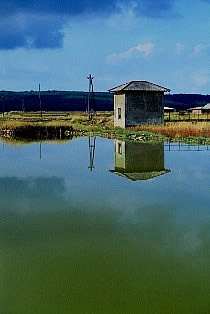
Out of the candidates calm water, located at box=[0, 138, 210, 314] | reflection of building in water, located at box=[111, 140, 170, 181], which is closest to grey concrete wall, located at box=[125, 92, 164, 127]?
reflection of building in water, located at box=[111, 140, 170, 181]

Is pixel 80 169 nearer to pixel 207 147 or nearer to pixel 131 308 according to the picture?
pixel 207 147

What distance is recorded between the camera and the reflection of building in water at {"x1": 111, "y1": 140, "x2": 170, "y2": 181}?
1650 centimetres

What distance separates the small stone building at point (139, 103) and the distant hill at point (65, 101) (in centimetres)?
7397

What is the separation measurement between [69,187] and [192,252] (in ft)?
20.5

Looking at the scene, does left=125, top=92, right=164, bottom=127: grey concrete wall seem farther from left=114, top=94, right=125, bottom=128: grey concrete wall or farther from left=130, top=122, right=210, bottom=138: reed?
left=130, top=122, right=210, bottom=138: reed

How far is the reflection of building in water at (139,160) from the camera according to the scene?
1650 cm

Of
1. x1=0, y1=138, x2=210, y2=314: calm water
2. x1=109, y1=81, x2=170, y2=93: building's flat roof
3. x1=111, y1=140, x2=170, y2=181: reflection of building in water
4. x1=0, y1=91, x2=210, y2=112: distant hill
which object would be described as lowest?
x1=0, y1=138, x2=210, y2=314: calm water

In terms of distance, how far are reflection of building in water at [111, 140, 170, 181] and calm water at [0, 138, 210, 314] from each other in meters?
0.46

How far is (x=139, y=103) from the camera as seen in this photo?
115 feet

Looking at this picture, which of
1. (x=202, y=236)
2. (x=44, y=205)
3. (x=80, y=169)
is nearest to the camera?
(x=202, y=236)

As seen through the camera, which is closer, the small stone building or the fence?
the small stone building

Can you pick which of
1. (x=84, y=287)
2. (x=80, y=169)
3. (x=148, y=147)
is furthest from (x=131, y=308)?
(x=148, y=147)

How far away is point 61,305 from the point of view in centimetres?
579

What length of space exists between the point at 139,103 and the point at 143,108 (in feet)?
1.63
